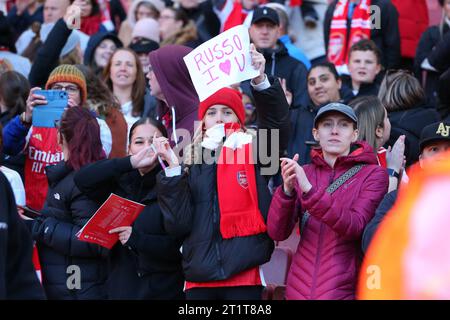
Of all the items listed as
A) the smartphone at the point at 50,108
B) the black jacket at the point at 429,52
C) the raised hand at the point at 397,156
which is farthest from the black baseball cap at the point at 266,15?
the raised hand at the point at 397,156

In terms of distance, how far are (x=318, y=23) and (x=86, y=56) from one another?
9.19ft

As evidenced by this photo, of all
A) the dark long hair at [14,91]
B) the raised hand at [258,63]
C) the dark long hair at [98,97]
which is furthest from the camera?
the dark long hair at [14,91]

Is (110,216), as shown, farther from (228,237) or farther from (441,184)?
(441,184)

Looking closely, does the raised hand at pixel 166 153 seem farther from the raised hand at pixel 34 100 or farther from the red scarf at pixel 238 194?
the raised hand at pixel 34 100

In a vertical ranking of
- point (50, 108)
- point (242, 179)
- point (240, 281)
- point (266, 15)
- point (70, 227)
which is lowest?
point (240, 281)

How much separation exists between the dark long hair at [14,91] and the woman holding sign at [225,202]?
2.57m

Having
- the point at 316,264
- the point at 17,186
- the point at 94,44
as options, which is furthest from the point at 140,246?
the point at 94,44

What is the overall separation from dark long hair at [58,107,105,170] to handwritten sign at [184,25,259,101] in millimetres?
1005

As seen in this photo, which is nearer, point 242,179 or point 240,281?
point 240,281

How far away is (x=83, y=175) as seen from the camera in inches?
275

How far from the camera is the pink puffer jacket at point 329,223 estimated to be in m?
6.01

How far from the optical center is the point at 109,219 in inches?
269

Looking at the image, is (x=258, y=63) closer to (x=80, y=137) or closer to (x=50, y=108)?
(x=80, y=137)

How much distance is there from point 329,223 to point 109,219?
164cm
